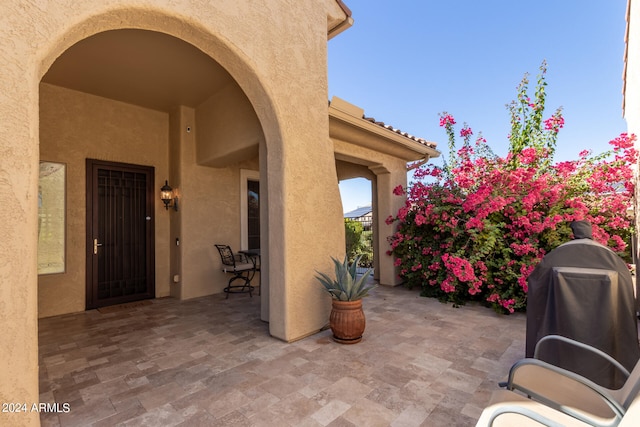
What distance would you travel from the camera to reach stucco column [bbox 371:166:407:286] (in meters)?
6.92

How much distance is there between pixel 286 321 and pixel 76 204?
4.80 meters

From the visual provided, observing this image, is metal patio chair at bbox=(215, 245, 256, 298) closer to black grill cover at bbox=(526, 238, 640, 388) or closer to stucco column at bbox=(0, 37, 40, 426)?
stucco column at bbox=(0, 37, 40, 426)

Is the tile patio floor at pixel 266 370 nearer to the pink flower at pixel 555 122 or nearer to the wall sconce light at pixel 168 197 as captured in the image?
the wall sconce light at pixel 168 197

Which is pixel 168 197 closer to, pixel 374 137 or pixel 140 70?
pixel 140 70

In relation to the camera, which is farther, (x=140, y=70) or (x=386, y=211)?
(x=386, y=211)

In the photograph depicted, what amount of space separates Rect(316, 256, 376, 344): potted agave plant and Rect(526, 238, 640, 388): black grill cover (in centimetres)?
181

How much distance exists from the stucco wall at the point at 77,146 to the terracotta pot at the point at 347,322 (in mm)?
4651

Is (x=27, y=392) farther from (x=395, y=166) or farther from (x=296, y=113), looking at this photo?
(x=395, y=166)

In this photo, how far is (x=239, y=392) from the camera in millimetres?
2615

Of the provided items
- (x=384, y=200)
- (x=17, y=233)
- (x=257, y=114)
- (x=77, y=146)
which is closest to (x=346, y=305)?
(x=257, y=114)

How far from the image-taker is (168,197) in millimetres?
6277

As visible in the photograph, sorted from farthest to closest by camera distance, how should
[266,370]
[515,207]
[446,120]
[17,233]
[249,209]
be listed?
[249,209] → [446,120] → [515,207] → [266,370] → [17,233]

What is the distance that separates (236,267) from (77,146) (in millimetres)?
3831

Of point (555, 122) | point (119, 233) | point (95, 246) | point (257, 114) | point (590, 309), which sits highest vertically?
point (555, 122)
